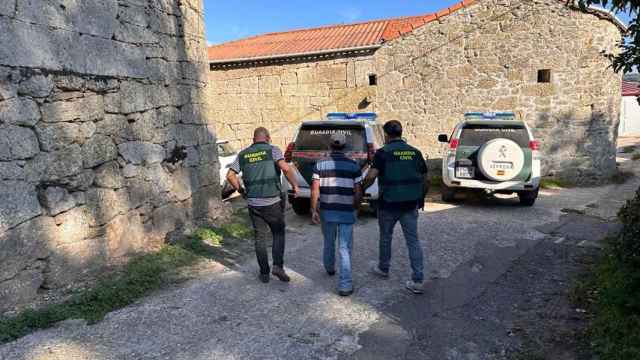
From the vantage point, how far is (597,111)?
11211 mm

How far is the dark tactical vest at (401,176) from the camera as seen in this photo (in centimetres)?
452

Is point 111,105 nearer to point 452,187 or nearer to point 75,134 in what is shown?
point 75,134

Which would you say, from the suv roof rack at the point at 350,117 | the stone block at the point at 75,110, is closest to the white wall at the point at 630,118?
the suv roof rack at the point at 350,117

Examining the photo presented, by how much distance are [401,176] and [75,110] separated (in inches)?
138

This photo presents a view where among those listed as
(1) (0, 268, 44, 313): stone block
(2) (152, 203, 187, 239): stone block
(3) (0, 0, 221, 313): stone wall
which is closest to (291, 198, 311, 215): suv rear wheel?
(3) (0, 0, 221, 313): stone wall

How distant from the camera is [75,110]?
485 centimetres

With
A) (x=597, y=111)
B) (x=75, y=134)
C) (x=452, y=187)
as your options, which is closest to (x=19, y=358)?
(x=75, y=134)

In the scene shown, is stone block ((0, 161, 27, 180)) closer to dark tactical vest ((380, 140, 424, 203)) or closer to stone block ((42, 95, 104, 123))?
stone block ((42, 95, 104, 123))

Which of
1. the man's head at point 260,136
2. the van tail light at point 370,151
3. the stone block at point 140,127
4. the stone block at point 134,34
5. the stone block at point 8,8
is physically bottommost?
the van tail light at point 370,151

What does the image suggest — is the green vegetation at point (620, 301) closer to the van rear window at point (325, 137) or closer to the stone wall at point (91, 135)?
the van rear window at point (325, 137)

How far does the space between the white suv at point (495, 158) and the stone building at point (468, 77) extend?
3.17m

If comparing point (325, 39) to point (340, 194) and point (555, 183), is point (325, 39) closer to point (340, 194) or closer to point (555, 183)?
point (555, 183)

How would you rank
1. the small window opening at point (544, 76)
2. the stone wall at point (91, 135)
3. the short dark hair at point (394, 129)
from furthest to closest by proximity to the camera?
the small window opening at point (544, 76) < the short dark hair at point (394, 129) < the stone wall at point (91, 135)

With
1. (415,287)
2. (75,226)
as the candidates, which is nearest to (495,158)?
(415,287)
